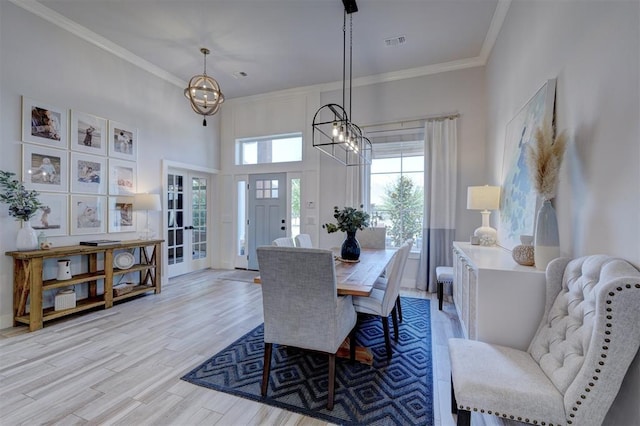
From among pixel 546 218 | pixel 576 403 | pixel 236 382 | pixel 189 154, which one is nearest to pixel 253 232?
pixel 189 154

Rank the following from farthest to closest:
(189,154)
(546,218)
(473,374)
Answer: (189,154)
(546,218)
(473,374)

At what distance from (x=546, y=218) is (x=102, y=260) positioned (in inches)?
191

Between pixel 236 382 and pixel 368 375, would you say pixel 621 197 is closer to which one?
pixel 368 375

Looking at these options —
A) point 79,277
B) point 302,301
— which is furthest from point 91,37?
point 302,301

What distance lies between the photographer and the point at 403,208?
4.71 metres

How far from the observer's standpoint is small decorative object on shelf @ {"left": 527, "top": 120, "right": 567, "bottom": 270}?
5.54 ft

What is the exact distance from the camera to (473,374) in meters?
1.28

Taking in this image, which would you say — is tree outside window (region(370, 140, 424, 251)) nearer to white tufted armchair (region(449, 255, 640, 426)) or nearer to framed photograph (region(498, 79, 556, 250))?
framed photograph (region(498, 79, 556, 250))

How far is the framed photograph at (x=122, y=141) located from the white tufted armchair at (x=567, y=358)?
473 centimetres

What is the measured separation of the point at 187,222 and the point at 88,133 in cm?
220

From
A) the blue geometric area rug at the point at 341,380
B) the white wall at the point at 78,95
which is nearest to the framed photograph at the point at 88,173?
the white wall at the point at 78,95

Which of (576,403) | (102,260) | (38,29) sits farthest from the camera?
(102,260)

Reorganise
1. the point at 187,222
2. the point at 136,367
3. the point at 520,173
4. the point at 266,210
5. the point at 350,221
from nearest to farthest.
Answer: the point at 136,367, the point at 520,173, the point at 350,221, the point at 187,222, the point at 266,210

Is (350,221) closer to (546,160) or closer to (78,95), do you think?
(546,160)
